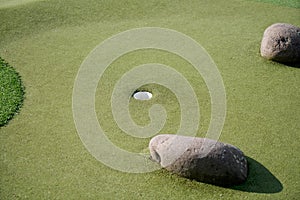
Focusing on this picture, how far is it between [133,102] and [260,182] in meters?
2.51

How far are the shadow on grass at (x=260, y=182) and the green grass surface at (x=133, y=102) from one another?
13 mm

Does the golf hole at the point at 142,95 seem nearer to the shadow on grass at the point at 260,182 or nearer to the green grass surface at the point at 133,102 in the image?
the green grass surface at the point at 133,102

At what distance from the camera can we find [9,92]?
717cm

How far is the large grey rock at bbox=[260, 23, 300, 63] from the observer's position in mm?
8258

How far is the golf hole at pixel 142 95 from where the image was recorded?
7168mm

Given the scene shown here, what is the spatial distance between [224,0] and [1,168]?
24.5ft

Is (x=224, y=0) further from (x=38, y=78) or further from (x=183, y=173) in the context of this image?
(x=183, y=173)

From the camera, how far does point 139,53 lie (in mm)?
8445

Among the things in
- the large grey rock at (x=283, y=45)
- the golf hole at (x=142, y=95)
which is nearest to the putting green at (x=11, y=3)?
the golf hole at (x=142, y=95)

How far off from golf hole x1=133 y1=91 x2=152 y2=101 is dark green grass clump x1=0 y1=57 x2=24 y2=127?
6.30 feet

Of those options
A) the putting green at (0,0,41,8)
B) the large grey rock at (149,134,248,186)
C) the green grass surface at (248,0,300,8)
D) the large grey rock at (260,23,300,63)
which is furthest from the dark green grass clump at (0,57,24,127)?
the green grass surface at (248,0,300,8)

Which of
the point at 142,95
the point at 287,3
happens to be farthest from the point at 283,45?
the point at 287,3

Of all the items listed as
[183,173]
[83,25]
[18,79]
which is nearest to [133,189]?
[183,173]

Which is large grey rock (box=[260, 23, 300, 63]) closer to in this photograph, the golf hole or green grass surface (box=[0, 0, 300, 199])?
green grass surface (box=[0, 0, 300, 199])
